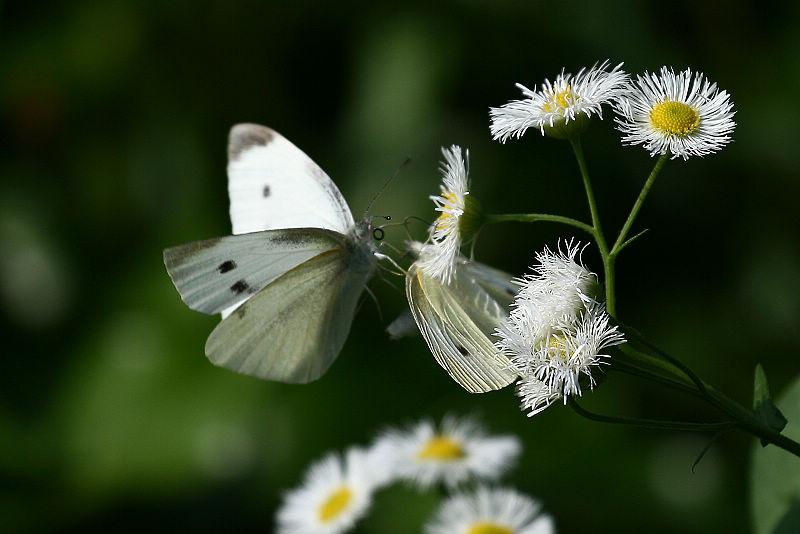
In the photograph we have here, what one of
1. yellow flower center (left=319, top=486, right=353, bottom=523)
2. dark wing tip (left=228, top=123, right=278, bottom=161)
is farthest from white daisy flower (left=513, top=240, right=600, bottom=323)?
yellow flower center (left=319, top=486, right=353, bottom=523)

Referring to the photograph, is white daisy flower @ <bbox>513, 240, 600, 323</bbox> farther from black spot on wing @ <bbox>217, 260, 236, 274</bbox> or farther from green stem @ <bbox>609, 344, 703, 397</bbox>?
black spot on wing @ <bbox>217, 260, 236, 274</bbox>

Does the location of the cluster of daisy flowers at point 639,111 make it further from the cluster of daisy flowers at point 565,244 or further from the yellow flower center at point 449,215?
the yellow flower center at point 449,215

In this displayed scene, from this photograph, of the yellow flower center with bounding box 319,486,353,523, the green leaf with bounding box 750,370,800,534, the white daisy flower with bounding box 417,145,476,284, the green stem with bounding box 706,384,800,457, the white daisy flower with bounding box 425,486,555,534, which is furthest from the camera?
the yellow flower center with bounding box 319,486,353,523

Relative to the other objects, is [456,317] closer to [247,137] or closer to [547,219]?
[547,219]


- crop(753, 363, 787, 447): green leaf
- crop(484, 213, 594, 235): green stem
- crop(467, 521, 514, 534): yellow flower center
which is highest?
crop(484, 213, 594, 235): green stem

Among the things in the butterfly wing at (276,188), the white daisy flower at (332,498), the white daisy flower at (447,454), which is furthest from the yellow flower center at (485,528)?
the butterfly wing at (276,188)
